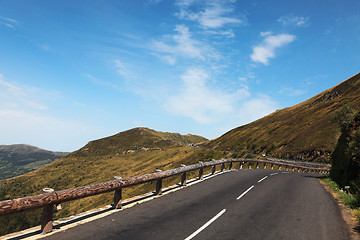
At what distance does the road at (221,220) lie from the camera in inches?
239

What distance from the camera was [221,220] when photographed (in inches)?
286

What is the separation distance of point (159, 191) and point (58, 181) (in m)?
92.5

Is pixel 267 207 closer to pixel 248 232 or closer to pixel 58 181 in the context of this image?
pixel 248 232

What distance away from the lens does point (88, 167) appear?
10250 cm

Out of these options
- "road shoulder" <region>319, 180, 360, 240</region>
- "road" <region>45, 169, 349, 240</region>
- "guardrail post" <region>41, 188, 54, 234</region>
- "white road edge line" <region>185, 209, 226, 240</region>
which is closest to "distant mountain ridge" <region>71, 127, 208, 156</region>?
"road" <region>45, 169, 349, 240</region>

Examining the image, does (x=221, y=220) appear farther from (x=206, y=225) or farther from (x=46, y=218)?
(x=46, y=218)

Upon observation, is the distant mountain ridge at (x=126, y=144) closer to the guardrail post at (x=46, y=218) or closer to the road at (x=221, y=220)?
the road at (x=221, y=220)

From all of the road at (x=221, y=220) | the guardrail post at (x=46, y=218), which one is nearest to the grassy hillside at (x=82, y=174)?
the road at (x=221, y=220)

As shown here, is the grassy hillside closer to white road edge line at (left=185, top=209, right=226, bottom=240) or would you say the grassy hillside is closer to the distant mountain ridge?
the distant mountain ridge

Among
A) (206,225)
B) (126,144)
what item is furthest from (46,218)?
(126,144)

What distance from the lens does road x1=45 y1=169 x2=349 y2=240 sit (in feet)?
19.9

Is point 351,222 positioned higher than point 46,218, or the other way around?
point 46,218

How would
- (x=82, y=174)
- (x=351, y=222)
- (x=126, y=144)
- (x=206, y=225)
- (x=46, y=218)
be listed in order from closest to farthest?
(x=46, y=218)
(x=206, y=225)
(x=351, y=222)
(x=82, y=174)
(x=126, y=144)

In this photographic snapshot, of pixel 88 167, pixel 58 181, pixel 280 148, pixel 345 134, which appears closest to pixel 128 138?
pixel 88 167
